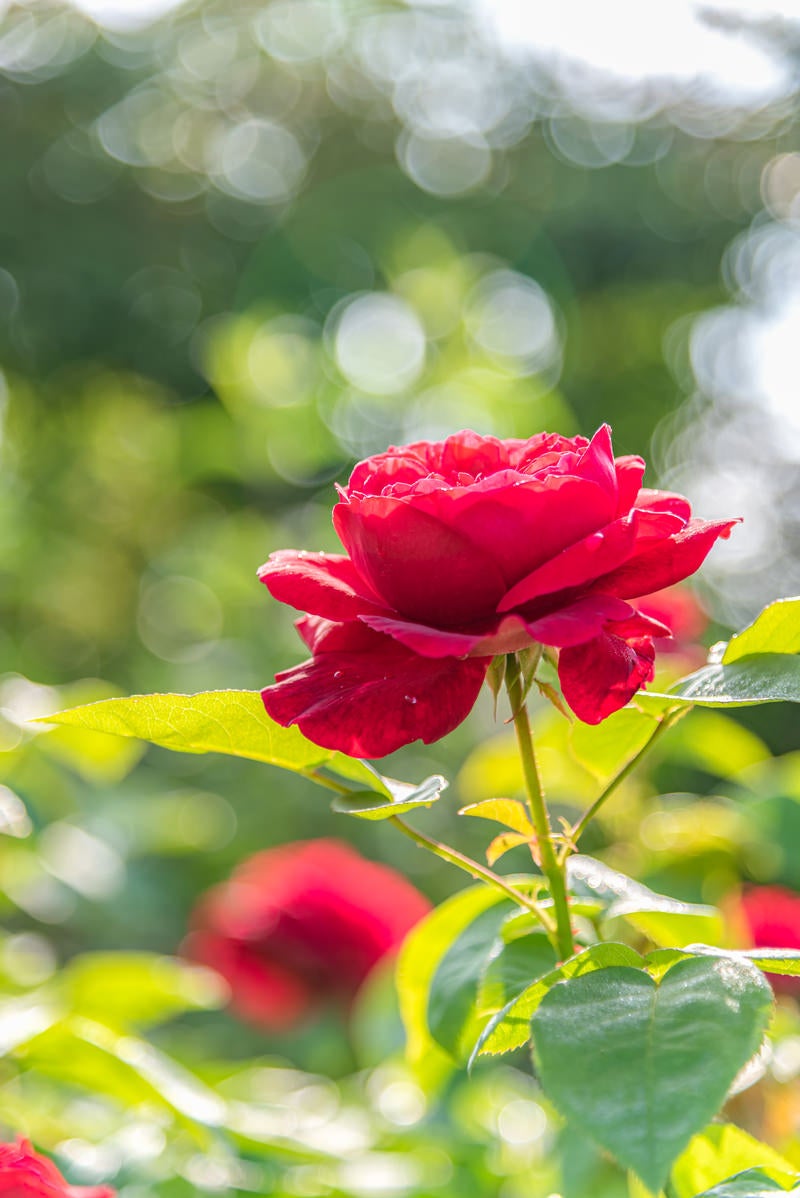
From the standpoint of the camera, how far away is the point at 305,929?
0.92 meters

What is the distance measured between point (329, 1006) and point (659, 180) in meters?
3.42

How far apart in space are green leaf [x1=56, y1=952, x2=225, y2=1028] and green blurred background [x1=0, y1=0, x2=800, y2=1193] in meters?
0.88

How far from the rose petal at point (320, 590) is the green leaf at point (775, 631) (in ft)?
0.32

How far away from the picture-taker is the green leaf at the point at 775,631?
12.1 inches

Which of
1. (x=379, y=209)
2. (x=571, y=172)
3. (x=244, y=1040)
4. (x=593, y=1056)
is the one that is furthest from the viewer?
(x=571, y=172)

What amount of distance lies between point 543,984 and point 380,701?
8 centimetres

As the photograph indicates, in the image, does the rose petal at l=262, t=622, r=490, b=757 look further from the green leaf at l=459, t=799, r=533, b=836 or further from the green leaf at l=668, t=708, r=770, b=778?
the green leaf at l=668, t=708, r=770, b=778

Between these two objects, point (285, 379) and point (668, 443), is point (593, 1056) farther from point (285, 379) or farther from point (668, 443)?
point (668, 443)

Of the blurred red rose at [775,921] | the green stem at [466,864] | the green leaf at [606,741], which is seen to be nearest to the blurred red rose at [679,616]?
the blurred red rose at [775,921]

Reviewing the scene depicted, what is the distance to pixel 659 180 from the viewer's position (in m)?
3.79

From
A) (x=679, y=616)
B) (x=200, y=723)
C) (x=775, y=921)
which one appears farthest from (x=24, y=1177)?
(x=679, y=616)

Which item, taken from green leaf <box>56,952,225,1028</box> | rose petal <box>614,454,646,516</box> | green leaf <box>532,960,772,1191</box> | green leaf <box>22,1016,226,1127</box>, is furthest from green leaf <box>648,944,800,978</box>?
green leaf <box>56,952,225,1028</box>

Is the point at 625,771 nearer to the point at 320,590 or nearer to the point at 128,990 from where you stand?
the point at 320,590

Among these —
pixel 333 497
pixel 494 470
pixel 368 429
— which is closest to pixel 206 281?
pixel 333 497
